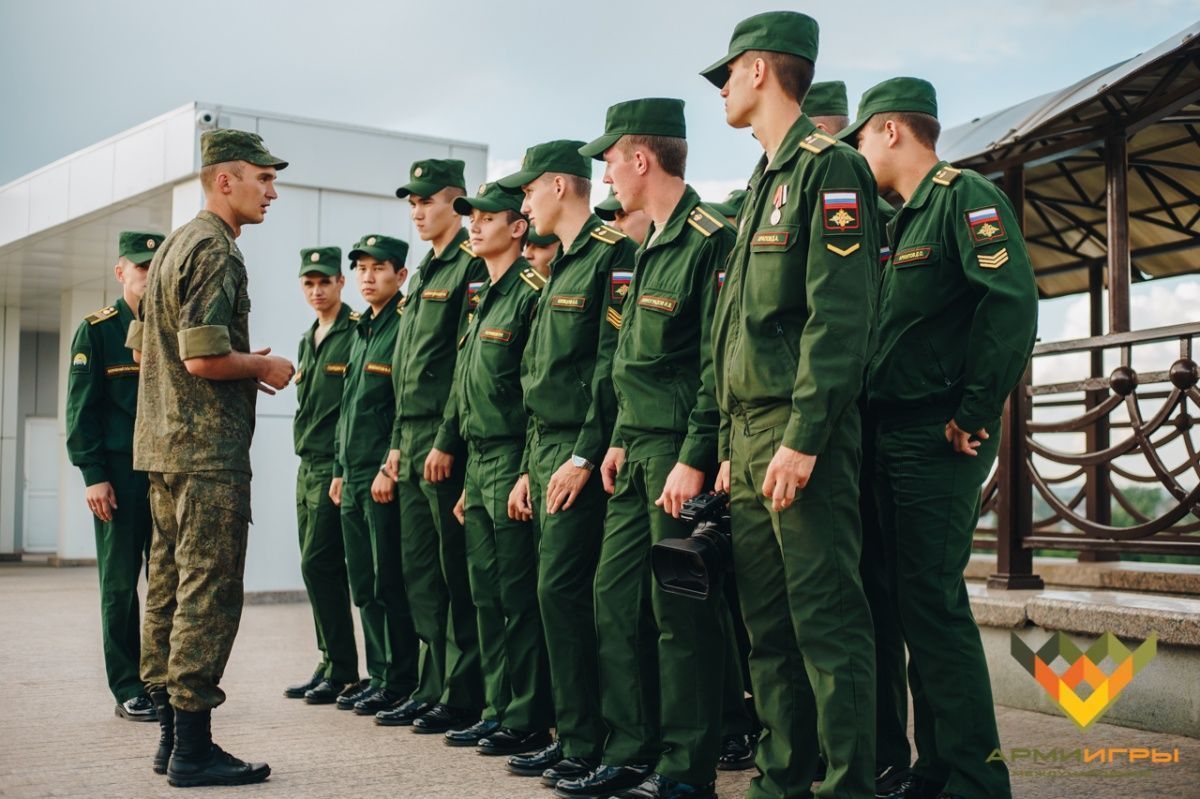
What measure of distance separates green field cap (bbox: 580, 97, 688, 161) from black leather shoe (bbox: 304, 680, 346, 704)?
119 inches

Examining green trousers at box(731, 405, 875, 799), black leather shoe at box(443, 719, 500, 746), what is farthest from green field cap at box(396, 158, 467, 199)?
green trousers at box(731, 405, 875, 799)

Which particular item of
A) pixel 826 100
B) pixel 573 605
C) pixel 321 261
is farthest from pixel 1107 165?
pixel 321 261

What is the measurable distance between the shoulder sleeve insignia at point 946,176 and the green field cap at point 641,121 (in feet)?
2.92

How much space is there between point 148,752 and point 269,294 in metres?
6.44

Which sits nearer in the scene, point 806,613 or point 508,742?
point 806,613

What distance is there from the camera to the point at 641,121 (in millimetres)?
4266

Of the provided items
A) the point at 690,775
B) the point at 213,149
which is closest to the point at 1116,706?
the point at 690,775

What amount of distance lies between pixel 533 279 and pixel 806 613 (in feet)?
7.44

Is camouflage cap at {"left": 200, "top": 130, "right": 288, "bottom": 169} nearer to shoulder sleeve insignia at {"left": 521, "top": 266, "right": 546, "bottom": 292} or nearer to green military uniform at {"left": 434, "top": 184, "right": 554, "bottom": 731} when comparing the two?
green military uniform at {"left": 434, "top": 184, "right": 554, "bottom": 731}

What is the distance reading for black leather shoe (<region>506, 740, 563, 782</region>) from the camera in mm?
4344

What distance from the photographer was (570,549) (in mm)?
4371

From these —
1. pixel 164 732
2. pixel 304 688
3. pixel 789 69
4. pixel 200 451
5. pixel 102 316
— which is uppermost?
pixel 789 69

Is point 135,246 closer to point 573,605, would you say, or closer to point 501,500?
point 501,500

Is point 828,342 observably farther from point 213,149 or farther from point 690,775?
point 213,149
